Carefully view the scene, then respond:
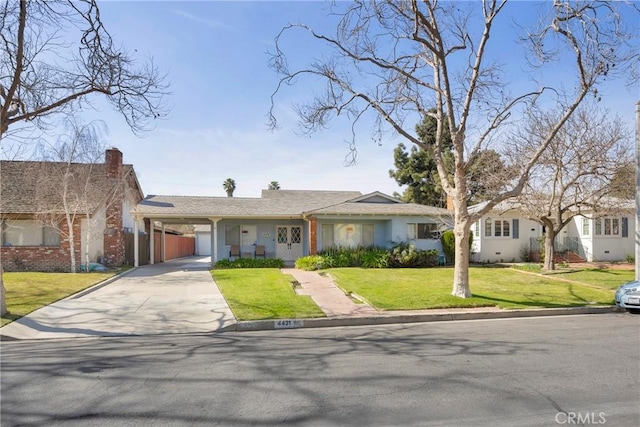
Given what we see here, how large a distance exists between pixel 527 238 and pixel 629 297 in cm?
1492

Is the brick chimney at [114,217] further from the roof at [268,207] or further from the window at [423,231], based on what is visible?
the window at [423,231]

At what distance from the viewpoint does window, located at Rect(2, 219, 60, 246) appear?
2072 centimetres

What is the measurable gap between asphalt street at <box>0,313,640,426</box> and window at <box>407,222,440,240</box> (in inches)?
579

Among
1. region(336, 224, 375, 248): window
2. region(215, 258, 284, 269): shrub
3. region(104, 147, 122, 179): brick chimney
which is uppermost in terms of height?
region(104, 147, 122, 179): brick chimney

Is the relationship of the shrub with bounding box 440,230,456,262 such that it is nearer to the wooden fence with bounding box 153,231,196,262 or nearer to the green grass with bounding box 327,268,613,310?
the green grass with bounding box 327,268,613,310

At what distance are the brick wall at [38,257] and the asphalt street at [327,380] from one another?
14449 millimetres

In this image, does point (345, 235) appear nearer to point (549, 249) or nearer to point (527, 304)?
point (549, 249)

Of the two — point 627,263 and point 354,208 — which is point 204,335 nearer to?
point 354,208

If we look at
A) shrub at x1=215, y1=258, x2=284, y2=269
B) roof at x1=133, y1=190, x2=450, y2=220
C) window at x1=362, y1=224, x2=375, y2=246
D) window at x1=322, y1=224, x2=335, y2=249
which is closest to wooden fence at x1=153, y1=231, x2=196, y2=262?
roof at x1=133, y1=190, x2=450, y2=220

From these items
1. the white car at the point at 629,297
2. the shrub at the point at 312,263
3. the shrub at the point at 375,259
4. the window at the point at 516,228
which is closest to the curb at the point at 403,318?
the white car at the point at 629,297

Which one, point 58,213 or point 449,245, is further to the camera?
point 449,245

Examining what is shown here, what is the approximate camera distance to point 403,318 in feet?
33.5

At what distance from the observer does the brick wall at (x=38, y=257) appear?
2031 cm

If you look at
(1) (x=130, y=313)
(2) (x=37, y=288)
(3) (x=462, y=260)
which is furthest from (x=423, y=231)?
(2) (x=37, y=288)
